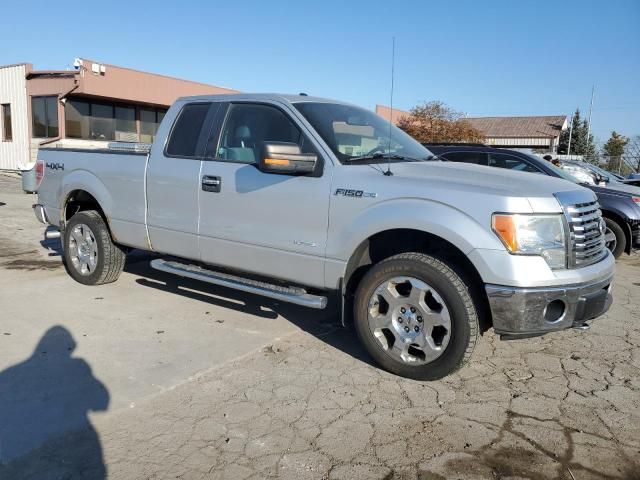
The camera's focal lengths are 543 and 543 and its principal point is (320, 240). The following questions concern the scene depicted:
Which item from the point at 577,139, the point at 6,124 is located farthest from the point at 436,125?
the point at 577,139

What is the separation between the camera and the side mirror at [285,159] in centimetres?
389

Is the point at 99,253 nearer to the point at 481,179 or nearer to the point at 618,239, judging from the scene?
the point at 481,179

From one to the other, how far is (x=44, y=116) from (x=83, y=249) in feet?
62.4

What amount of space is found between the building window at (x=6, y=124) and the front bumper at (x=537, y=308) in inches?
1001

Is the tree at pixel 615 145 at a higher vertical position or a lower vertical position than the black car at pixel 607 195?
higher

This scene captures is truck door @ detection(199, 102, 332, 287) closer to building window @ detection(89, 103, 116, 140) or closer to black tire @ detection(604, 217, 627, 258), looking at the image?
black tire @ detection(604, 217, 627, 258)

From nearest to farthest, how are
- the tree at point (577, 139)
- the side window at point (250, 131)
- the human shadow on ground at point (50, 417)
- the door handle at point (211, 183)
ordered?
the human shadow on ground at point (50, 417) → the side window at point (250, 131) → the door handle at point (211, 183) → the tree at point (577, 139)

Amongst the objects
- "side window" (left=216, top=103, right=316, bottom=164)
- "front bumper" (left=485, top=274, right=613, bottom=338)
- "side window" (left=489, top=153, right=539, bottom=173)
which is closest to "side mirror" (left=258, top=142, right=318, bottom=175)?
"side window" (left=216, top=103, right=316, bottom=164)

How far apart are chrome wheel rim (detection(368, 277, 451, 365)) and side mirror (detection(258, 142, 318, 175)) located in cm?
105

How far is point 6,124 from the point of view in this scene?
23.9 m

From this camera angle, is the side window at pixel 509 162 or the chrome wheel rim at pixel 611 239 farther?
the chrome wheel rim at pixel 611 239

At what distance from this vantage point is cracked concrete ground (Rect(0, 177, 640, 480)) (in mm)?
2795

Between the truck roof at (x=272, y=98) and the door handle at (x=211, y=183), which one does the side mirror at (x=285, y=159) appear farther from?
the truck roof at (x=272, y=98)

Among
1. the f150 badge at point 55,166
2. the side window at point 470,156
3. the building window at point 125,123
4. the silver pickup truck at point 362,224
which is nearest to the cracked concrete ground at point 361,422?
the silver pickup truck at point 362,224
